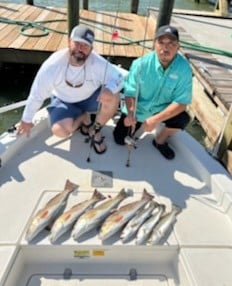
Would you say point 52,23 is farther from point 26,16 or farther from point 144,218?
point 144,218

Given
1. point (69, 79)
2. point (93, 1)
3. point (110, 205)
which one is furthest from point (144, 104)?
point (93, 1)

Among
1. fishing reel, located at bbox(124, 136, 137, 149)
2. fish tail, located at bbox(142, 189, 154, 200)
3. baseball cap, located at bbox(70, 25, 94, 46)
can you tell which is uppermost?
baseball cap, located at bbox(70, 25, 94, 46)

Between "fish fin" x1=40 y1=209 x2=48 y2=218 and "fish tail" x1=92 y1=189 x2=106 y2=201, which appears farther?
"fish tail" x1=92 y1=189 x2=106 y2=201

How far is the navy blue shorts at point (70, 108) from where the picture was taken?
340cm

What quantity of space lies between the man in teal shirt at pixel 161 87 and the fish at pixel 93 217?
86cm

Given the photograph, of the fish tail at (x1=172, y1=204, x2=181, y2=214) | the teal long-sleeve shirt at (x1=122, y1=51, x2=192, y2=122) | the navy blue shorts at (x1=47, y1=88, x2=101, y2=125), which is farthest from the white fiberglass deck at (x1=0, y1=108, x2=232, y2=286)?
the teal long-sleeve shirt at (x1=122, y1=51, x2=192, y2=122)

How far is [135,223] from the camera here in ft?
8.25

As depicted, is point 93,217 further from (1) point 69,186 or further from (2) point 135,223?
(1) point 69,186

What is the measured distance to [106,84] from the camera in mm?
3287

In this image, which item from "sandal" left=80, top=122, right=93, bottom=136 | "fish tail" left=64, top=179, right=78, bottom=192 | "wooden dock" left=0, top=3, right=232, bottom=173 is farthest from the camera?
"wooden dock" left=0, top=3, right=232, bottom=173

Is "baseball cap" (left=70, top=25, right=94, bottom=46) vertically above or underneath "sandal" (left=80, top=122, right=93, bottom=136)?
above

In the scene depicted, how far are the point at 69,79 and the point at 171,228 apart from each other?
156 cm

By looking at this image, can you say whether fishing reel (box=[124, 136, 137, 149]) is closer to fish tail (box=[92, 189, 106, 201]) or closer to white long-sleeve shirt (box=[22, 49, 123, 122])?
white long-sleeve shirt (box=[22, 49, 123, 122])

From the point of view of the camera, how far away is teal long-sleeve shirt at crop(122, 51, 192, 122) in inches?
125
